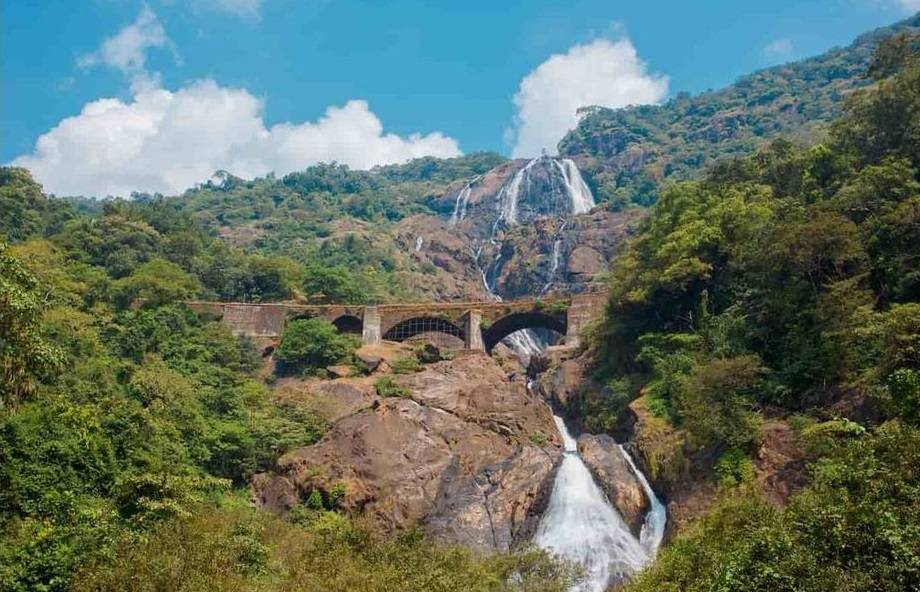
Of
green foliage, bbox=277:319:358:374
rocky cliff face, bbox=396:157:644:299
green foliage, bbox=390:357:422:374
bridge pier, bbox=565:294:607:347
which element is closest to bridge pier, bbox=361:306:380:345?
green foliage, bbox=277:319:358:374

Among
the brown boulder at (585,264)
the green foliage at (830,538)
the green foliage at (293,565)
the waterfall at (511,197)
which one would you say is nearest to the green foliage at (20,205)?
the green foliage at (293,565)

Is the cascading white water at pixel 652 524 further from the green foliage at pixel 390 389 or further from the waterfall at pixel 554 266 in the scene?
the waterfall at pixel 554 266

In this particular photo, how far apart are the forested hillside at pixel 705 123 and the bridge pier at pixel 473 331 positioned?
64.8m

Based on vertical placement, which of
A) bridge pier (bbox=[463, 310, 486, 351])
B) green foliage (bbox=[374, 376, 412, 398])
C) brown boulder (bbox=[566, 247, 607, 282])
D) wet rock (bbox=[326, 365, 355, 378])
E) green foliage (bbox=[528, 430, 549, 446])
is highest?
brown boulder (bbox=[566, 247, 607, 282])

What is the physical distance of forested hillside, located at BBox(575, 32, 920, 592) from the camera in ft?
42.8

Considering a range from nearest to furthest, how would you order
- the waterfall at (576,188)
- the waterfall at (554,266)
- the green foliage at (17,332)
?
the green foliage at (17,332), the waterfall at (554,266), the waterfall at (576,188)

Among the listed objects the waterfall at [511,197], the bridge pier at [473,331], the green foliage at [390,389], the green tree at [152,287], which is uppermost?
the waterfall at [511,197]

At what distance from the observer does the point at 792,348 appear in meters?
27.3

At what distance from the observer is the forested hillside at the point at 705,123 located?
12331 cm

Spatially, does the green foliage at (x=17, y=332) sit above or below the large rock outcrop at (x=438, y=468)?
above

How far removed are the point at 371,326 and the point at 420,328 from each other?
425cm

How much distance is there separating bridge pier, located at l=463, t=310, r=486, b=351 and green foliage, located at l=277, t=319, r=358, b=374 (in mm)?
10251

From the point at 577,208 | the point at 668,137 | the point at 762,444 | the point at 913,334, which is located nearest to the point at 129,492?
the point at 762,444

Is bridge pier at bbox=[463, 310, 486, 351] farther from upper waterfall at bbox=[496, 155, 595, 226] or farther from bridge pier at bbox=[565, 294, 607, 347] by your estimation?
upper waterfall at bbox=[496, 155, 595, 226]
